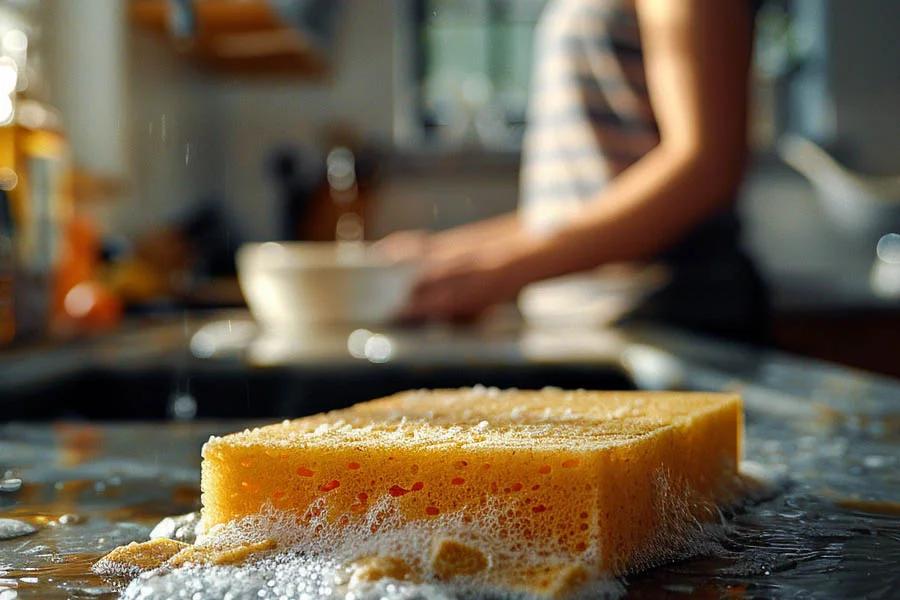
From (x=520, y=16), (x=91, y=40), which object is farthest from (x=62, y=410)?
(x=520, y=16)

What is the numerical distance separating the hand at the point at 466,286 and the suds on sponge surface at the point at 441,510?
3.97 ft

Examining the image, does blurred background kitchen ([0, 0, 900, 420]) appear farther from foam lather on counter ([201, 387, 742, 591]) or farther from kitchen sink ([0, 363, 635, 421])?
foam lather on counter ([201, 387, 742, 591])

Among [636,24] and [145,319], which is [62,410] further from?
[636,24]

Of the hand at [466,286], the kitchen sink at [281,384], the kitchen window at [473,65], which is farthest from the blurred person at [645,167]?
the kitchen window at [473,65]

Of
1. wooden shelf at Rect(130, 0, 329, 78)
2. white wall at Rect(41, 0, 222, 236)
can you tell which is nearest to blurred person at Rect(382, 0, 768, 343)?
white wall at Rect(41, 0, 222, 236)

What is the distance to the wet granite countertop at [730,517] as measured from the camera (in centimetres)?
36

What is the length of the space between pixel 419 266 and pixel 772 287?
1716 millimetres

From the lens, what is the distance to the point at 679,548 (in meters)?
0.40

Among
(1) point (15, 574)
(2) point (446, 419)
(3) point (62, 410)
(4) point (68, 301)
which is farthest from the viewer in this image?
(4) point (68, 301)

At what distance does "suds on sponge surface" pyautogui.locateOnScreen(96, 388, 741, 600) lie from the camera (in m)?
0.34

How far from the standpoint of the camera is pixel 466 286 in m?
1.67

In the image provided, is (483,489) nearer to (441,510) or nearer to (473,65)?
(441,510)

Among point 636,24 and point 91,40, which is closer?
point 636,24

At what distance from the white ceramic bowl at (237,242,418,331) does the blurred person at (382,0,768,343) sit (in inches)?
4.6
